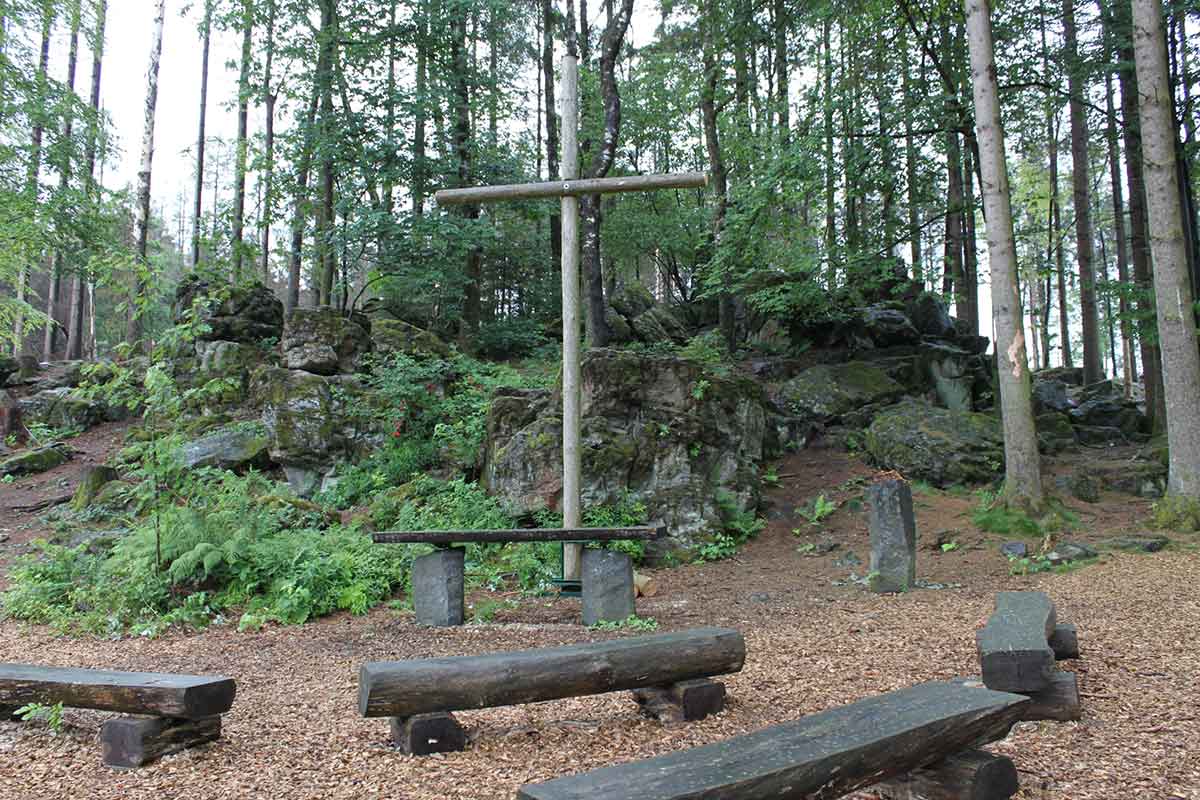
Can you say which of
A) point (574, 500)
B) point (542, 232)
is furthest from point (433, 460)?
point (542, 232)

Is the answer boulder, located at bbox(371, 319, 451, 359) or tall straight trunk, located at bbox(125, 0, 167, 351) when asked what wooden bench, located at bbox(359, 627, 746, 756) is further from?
tall straight trunk, located at bbox(125, 0, 167, 351)

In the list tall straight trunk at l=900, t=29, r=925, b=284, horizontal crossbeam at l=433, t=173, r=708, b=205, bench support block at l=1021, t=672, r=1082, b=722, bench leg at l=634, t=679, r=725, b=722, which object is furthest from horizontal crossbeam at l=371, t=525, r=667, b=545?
tall straight trunk at l=900, t=29, r=925, b=284

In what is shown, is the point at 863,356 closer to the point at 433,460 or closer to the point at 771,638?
the point at 433,460

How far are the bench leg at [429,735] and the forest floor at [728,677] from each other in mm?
56

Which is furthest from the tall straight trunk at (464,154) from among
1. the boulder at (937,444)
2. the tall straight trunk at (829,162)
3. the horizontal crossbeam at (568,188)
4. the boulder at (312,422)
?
the boulder at (937,444)

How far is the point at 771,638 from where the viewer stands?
599 centimetres

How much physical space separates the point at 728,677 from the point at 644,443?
5958mm

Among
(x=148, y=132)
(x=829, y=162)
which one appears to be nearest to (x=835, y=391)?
(x=829, y=162)

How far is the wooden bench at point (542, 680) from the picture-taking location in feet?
11.6

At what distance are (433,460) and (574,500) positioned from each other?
5.14 metres

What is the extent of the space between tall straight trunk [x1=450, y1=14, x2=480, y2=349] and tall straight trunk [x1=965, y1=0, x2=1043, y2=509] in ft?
34.8

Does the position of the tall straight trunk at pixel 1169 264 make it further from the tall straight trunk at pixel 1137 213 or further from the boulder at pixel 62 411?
the boulder at pixel 62 411

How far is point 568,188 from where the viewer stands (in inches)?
313

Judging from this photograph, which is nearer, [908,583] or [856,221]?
[908,583]
